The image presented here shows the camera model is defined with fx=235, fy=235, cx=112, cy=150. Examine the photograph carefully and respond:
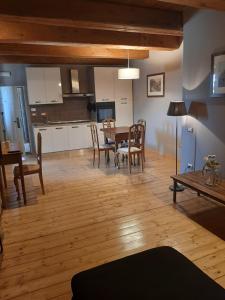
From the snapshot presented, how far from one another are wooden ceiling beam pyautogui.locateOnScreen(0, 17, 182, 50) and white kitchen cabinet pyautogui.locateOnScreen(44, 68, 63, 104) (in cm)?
259

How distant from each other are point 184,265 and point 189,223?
1367 millimetres

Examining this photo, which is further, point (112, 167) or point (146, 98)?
point (146, 98)

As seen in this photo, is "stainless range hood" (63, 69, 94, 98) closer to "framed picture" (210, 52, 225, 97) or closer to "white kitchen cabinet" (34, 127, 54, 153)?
"white kitchen cabinet" (34, 127, 54, 153)

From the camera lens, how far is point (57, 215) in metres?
3.11

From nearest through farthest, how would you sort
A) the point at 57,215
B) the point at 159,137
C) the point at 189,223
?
the point at 189,223, the point at 57,215, the point at 159,137

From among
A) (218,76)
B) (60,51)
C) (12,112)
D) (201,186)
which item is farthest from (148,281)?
(12,112)

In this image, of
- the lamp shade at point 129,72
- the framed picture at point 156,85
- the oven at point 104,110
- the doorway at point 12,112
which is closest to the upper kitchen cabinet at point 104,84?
the oven at point 104,110

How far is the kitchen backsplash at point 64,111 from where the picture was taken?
666 centimetres

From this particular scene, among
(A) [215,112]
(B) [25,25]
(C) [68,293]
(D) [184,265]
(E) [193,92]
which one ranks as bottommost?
(C) [68,293]

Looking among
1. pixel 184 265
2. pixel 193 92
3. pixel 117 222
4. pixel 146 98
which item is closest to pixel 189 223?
pixel 117 222

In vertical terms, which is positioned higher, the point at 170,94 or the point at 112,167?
the point at 170,94

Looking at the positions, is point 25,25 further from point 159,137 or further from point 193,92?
point 159,137

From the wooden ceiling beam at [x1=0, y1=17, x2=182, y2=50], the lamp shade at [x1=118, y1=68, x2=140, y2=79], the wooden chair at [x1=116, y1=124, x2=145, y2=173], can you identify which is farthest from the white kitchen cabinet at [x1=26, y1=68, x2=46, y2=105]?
the wooden chair at [x1=116, y1=124, x2=145, y2=173]

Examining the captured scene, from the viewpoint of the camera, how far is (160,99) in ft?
18.8
